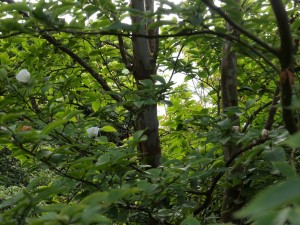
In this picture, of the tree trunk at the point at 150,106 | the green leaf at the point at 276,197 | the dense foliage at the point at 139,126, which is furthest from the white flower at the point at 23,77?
the green leaf at the point at 276,197

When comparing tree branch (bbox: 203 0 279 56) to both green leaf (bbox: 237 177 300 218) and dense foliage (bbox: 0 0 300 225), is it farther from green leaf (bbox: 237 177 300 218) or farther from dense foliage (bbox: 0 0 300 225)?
green leaf (bbox: 237 177 300 218)

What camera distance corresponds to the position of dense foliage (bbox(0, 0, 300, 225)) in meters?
0.87

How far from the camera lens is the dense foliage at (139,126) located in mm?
871

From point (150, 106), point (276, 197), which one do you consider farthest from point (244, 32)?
point (150, 106)

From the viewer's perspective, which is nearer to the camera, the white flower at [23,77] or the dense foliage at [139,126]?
the dense foliage at [139,126]

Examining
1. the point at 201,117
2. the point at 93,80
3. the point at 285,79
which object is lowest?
the point at 285,79

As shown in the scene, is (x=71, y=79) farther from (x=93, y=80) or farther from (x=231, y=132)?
(x=231, y=132)

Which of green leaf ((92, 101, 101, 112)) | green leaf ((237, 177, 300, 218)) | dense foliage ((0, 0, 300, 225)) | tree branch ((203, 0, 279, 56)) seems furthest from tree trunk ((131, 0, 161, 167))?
green leaf ((237, 177, 300, 218))

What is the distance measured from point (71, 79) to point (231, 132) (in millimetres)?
722

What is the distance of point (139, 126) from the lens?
6.76 feet

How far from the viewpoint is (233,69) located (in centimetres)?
191

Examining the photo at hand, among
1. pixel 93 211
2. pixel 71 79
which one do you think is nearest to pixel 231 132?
pixel 71 79

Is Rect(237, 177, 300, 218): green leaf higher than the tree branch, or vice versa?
the tree branch

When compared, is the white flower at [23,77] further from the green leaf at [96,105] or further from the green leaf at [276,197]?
the green leaf at [276,197]
